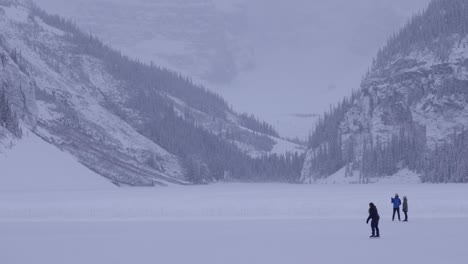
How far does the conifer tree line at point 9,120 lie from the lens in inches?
5973

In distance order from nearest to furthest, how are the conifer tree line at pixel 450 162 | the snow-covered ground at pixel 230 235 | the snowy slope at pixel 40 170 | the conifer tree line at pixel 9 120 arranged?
the snow-covered ground at pixel 230 235 → the snowy slope at pixel 40 170 → the conifer tree line at pixel 9 120 → the conifer tree line at pixel 450 162

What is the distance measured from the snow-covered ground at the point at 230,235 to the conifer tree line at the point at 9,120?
80.6m

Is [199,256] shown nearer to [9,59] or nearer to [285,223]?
[285,223]

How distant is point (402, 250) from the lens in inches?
1628

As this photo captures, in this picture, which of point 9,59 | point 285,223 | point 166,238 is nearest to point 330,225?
point 285,223

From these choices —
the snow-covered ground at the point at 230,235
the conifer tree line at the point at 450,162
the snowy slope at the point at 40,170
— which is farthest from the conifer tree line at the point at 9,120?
the conifer tree line at the point at 450,162

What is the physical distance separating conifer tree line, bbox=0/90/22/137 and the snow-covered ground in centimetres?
8057

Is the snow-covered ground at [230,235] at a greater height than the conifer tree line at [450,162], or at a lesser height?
lesser

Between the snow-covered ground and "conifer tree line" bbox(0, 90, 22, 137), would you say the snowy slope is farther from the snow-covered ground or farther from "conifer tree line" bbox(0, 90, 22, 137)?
the snow-covered ground

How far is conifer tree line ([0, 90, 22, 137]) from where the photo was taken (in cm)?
15173

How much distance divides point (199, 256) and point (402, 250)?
11.3 m

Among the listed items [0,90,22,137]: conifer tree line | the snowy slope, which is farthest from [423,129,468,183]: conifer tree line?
[0,90,22,137]: conifer tree line

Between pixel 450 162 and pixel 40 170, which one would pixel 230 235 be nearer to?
pixel 40 170

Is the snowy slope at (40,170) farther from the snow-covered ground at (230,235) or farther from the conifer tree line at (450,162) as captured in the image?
the conifer tree line at (450,162)
